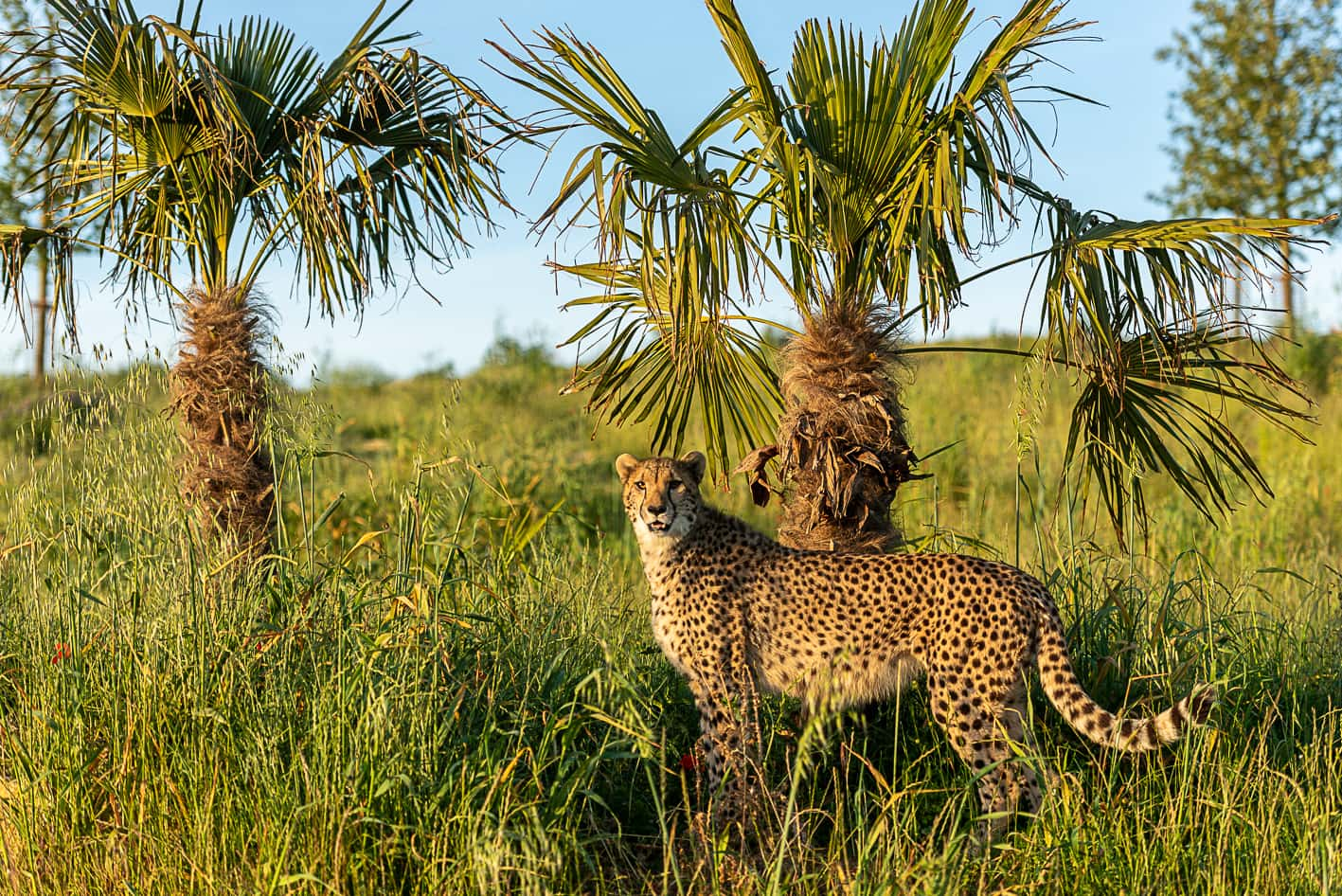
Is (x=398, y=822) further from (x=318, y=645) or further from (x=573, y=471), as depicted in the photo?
(x=573, y=471)

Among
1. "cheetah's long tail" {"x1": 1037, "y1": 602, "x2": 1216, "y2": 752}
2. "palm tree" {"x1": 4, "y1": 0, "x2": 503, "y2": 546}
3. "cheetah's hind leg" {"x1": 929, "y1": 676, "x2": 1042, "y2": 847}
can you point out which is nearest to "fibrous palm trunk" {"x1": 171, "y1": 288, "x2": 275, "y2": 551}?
"palm tree" {"x1": 4, "y1": 0, "x2": 503, "y2": 546}

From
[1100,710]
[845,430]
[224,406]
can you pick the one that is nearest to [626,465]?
[845,430]

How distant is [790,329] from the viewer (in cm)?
508

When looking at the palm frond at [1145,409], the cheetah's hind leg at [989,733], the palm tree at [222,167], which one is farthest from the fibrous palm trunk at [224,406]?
the palm frond at [1145,409]

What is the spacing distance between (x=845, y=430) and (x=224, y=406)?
2849mm

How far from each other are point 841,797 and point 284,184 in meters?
3.71

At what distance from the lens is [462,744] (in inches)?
139

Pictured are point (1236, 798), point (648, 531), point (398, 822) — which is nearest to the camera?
point (398, 822)

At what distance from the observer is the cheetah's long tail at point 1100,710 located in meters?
3.62

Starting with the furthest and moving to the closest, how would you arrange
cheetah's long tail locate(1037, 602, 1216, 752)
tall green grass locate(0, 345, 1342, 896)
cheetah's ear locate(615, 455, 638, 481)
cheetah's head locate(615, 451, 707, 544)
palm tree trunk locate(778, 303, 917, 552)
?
1. palm tree trunk locate(778, 303, 917, 552)
2. cheetah's ear locate(615, 455, 638, 481)
3. cheetah's head locate(615, 451, 707, 544)
4. cheetah's long tail locate(1037, 602, 1216, 752)
5. tall green grass locate(0, 345, 1342, 896)

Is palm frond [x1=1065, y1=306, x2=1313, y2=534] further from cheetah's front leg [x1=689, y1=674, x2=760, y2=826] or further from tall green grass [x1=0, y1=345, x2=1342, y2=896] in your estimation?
cheetah's front leg [x1=689, y1=674, x2=760, y2=826]

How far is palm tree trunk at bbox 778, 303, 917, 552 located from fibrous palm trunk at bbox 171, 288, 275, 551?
242 cm

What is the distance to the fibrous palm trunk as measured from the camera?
5.57m

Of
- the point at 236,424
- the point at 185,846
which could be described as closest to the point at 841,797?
the point at 185,846
